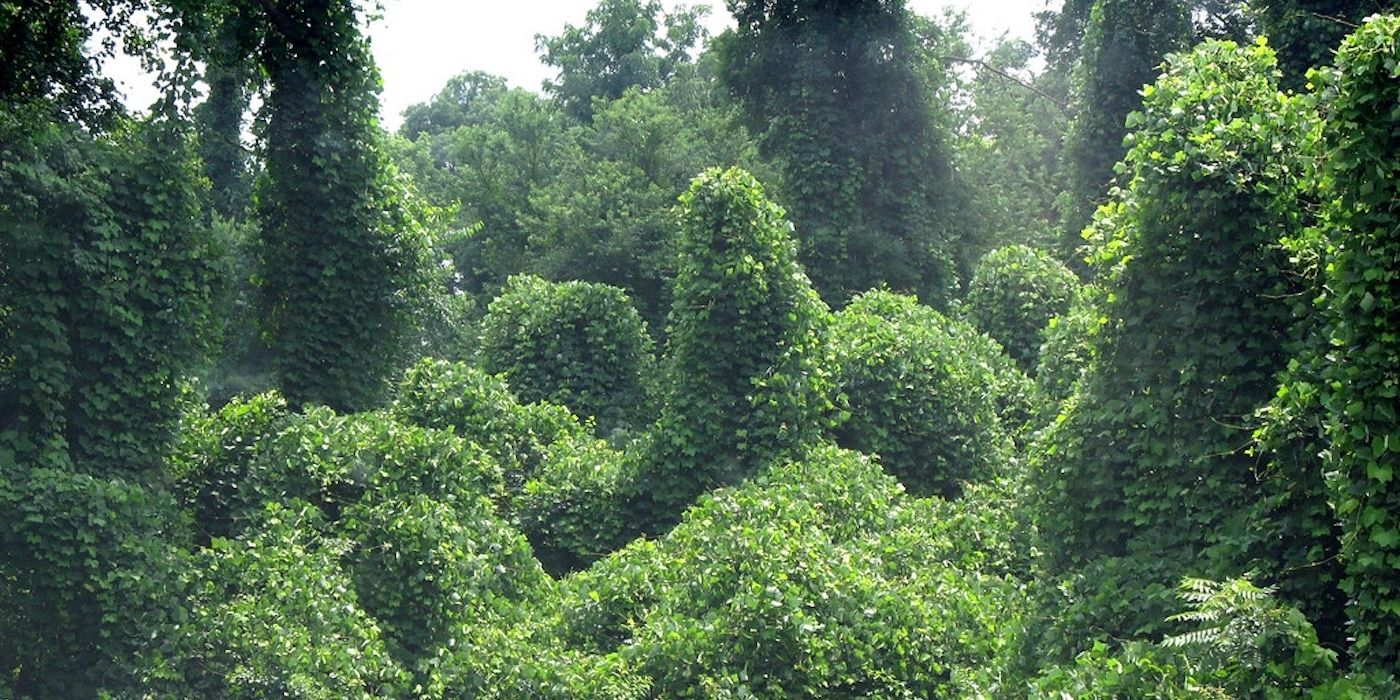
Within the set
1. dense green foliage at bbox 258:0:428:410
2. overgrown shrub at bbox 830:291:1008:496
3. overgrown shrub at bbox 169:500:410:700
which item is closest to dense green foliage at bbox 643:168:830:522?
overgrown shrub at bbox 830:291:1008:496

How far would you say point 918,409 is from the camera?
14023mm

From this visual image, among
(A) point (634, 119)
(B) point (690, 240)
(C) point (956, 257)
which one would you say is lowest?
(B) point (690, 240)

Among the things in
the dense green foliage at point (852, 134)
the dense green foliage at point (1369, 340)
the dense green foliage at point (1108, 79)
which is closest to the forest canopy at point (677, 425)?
the dense green foliage at point (1369, 340)

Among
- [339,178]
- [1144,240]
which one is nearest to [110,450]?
[339,178]

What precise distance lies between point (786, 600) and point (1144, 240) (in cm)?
307

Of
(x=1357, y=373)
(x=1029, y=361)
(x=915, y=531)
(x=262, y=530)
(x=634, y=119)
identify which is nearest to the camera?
(x=1357, y=373)

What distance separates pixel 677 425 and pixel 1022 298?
19.2ft

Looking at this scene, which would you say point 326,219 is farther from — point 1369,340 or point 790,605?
point 1369,340

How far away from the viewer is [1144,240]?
8.44 metres

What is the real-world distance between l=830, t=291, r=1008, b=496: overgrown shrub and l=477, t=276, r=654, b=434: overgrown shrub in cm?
299

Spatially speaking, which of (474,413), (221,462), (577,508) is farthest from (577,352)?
(221,462)

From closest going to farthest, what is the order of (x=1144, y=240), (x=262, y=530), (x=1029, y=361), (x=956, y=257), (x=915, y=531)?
(x=1144, y=240), (x=262, y=530), (x=915, y=531), (x=1029, y=361), (x=956, y=257)

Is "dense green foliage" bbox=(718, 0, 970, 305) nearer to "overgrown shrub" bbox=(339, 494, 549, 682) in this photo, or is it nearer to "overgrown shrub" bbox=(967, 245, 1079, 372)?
"overgrown shrub" bbox=(967, 245, 1079, 372)

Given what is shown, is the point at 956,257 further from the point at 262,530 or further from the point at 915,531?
the point at 262,530
